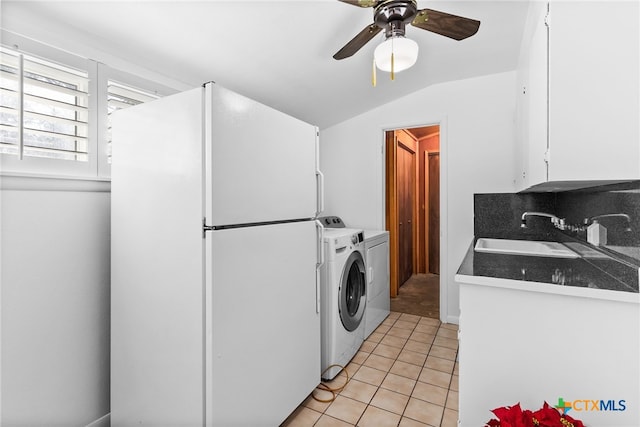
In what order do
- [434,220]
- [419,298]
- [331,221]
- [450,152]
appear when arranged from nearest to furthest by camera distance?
[450,152], [331,221], [419,298], [434,220]

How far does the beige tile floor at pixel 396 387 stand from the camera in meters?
1.75

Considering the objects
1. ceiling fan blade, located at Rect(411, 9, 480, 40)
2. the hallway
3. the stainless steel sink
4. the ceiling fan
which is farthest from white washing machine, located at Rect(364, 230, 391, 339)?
ceiling fan blade, located at Rect(411, 9, 480, 40)

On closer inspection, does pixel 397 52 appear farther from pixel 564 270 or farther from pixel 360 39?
pixel 564 270

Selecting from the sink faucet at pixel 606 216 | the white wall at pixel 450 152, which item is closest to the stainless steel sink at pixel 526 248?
the sink faucet at pixel 606 216

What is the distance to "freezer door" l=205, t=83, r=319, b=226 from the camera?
1192mm

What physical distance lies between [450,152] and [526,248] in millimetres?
1328

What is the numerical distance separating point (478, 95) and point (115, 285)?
10.8 feet

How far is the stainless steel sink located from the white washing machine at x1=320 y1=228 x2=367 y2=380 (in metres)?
0.88

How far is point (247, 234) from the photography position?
135 centimetres

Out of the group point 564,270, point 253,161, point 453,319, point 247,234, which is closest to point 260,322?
point 247,234

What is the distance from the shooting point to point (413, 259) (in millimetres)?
5102

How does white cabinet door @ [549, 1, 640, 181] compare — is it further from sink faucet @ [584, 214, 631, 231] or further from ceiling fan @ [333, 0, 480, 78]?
ceiling fan @ [333, 0, 480, 78]

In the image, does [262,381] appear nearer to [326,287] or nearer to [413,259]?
[326,287]

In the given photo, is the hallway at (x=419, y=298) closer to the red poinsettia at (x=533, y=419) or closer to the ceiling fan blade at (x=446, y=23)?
the red poinsettia at (x=533, y=419)
